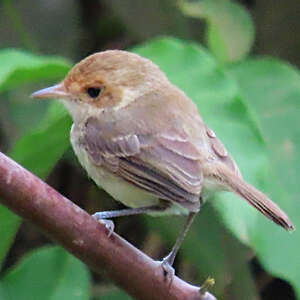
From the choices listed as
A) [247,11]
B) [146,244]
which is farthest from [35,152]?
[247,11]

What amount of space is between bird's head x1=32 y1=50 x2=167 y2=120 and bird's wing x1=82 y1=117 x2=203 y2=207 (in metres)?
0.05

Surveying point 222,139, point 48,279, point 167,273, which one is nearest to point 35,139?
point 48,279

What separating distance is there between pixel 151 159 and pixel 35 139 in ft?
1.94

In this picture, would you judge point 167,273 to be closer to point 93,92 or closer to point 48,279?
point 93,92

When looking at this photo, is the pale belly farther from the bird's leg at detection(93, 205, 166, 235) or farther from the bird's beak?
the bird's beak

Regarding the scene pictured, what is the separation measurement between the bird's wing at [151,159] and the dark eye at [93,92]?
0.06 m

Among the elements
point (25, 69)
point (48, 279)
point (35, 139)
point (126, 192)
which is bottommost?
point (48, 279)

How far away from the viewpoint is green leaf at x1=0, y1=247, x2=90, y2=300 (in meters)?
2.55

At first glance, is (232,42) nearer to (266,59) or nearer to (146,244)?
(266,59)

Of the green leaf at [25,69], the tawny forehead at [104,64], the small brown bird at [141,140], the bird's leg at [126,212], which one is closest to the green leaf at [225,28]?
the green leaf at [25,69]

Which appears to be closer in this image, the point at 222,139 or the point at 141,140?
the point at 141,140

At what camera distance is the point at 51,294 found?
255 cm

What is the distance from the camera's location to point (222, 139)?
261cm

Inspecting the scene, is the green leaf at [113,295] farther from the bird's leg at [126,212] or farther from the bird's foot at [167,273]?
the bird's foot at [167,273]
